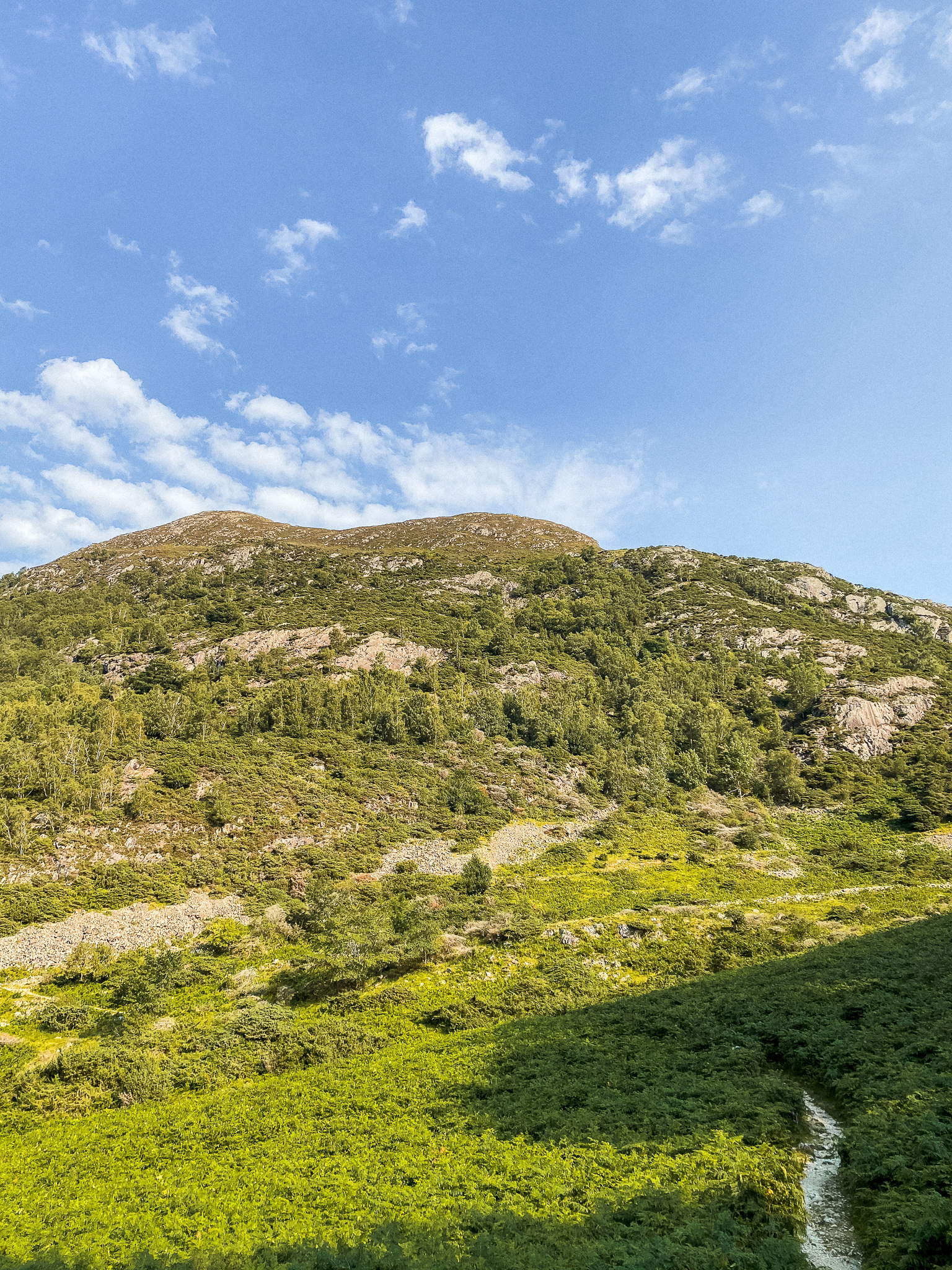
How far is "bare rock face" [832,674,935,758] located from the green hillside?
0.44m

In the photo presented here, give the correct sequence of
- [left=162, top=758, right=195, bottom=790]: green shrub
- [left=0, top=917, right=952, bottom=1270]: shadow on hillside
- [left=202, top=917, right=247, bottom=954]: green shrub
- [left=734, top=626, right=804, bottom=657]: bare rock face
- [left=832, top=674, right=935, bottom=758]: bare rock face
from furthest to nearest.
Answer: [left=734, top=626, right=804, bottom=657]: bare rock face
[left=832, top=674, right=935, bottom=758]: bare rock face
[left=162, top=758, right=195, bottom=790]: green shrub
[left=202, top=917, right=247, bottom=954]: green shrub
[left=0, top=917, right=952, bottom=1270]: shadow on hillside

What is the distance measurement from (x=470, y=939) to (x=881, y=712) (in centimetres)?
7330

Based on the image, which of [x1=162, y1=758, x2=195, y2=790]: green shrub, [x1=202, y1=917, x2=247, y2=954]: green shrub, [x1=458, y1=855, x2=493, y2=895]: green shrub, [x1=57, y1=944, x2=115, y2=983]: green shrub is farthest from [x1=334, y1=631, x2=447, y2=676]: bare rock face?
[x1=57, y1=944, x2=115, y2=983]: green shrub

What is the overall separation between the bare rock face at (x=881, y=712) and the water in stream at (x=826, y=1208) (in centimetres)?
7210

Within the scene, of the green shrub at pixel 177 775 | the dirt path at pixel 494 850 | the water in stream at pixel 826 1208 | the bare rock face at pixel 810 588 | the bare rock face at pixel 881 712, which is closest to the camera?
the water in stream at pixel 826 1208

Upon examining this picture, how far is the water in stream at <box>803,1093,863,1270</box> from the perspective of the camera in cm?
1017

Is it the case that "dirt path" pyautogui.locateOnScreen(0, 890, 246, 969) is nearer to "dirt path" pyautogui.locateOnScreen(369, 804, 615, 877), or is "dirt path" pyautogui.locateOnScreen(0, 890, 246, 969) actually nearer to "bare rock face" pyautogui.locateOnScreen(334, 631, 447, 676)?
"dirt path" pyautogui.locateOnScreen(369, 804, 615, 877)

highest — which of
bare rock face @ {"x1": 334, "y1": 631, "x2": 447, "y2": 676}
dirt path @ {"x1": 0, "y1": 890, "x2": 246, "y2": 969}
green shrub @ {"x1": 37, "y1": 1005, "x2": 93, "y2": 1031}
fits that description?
bare rock face @ {"x1": 334, "y1": 631, "x2": 447, "y2": 676}

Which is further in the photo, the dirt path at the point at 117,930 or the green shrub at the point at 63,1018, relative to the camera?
the dirt path at the point at 117,930

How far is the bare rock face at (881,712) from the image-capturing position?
243ft

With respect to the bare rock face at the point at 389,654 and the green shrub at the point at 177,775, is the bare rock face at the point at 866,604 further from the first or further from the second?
the green shrub at the point at 177,775

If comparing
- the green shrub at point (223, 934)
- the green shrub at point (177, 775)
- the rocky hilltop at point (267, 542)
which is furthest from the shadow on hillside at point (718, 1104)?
the rocky hilltop at point (267, 542)

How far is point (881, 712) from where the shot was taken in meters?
77.9

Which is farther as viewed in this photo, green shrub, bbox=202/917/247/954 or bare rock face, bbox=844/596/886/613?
bare rock face, bbox=844/596/886/613
